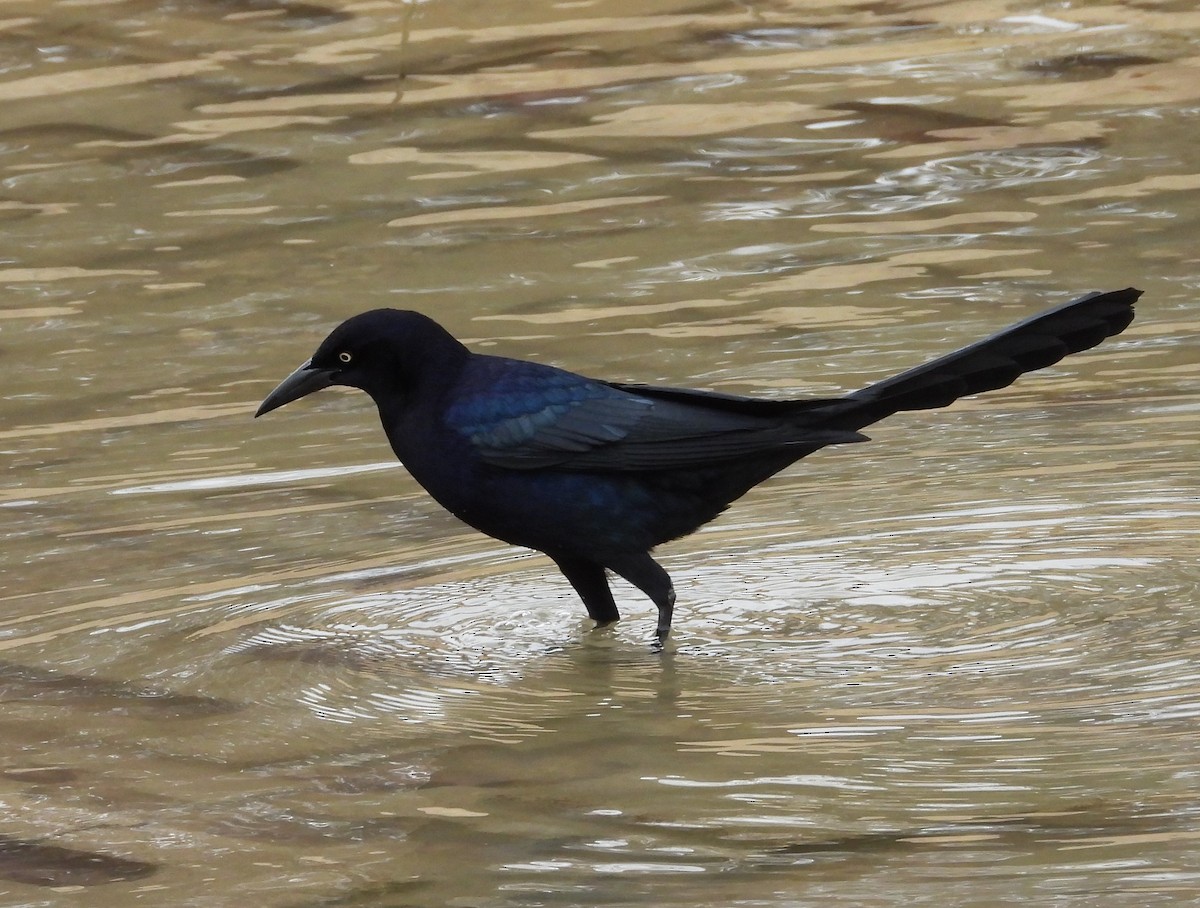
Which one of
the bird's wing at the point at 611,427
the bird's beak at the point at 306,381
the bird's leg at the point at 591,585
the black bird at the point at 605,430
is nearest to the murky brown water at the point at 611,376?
the bird's leg at the point at 591,585

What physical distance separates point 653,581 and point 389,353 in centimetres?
89

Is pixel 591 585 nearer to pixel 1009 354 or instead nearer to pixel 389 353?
pixel 389 353

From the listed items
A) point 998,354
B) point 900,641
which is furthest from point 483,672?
point 998,354

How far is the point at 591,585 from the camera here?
219 inches

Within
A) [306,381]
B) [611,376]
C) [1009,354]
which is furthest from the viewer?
[611,376]

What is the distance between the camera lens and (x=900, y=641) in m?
5.20

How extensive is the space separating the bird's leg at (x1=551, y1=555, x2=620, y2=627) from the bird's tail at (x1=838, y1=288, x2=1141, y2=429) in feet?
2.60

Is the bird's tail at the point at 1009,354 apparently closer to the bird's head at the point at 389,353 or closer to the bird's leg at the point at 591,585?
the bird's leg at the point at 591,585

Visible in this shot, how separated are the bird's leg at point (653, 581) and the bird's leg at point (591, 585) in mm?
119

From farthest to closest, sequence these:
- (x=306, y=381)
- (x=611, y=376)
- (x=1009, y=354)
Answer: (x=611, y=376) → (x=306, y=381) → (x=1009, y=354)

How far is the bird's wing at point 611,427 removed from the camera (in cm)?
530

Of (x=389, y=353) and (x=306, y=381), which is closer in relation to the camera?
(x=389, y=353)

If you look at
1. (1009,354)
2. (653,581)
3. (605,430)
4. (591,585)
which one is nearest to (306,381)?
(605,430)

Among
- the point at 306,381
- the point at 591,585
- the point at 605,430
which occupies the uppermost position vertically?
the point at 306,381
